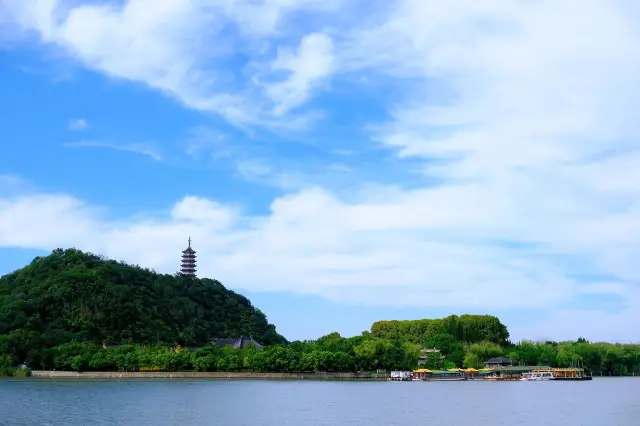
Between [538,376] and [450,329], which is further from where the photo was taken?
[450,329]

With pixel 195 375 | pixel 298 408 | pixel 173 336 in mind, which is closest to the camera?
pixel 298 408

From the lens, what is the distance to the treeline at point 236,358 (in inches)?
3290

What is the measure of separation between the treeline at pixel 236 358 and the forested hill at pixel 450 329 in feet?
97.2

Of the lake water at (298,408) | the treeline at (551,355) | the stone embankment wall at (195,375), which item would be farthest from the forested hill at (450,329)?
the lake water at (298,408)

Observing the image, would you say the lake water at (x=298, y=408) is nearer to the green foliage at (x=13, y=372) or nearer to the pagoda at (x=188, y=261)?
the green foliage at (x=13, y=372)

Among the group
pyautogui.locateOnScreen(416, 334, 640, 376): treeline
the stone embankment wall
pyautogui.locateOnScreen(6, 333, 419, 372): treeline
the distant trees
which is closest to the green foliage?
the distant trees

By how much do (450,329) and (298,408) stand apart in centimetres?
7974

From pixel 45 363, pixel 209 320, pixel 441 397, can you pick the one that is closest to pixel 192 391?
pixel 441 397

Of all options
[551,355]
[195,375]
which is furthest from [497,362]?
[195,375]

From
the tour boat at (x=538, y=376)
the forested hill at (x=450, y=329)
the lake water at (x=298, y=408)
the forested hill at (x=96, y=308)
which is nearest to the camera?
the lake water at (x=298, y=408)

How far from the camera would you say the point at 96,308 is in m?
107

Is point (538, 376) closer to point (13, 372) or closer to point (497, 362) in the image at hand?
point (497, 362)

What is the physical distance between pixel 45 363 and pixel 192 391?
116 ft

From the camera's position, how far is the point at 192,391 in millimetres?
59281
